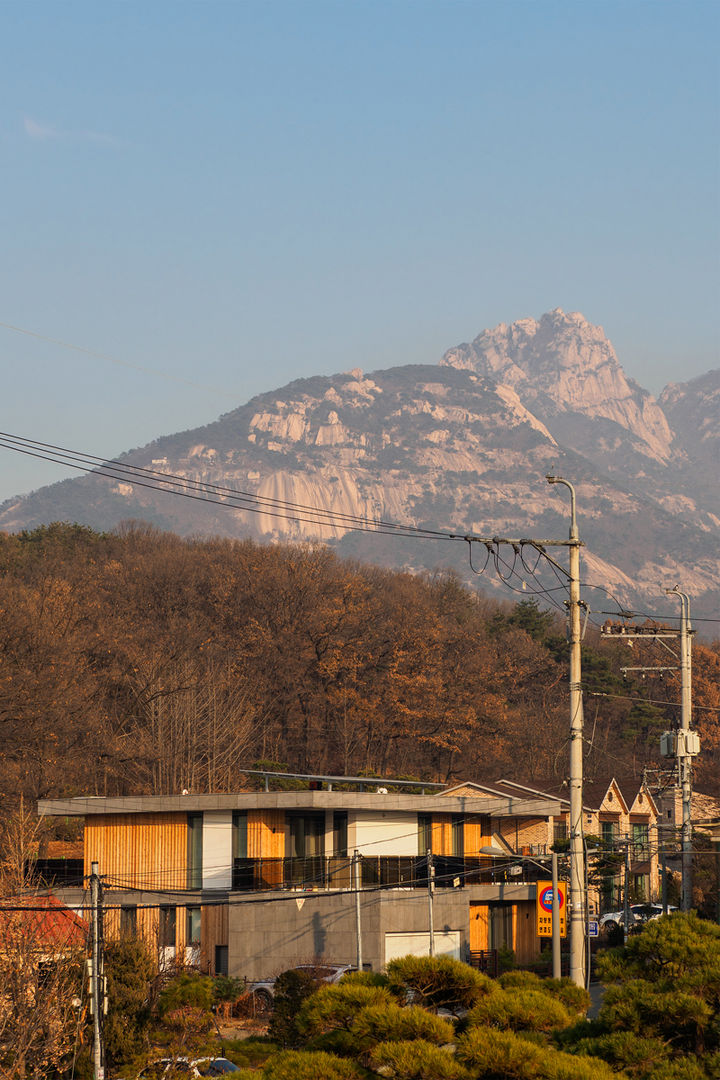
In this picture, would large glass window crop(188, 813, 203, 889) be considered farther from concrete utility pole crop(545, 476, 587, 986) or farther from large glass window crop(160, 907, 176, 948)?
concrete utility pole crop(545, 476, 587, 986)

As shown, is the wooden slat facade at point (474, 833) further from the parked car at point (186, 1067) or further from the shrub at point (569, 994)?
the shrub at point (569, 994)

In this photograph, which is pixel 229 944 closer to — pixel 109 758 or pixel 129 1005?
pixel 129 1005

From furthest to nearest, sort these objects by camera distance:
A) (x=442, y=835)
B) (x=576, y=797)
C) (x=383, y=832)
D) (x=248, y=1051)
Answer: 1. (x=442, y=835)
2. (x=383, y=832)
3. (x=248, y=1051)
4. (x=576, y=797)

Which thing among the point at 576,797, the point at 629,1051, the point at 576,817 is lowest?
the point at 629,1051

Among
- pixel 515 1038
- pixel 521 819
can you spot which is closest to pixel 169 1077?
pixel 515 1038

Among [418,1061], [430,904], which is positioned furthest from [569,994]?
[430,904]

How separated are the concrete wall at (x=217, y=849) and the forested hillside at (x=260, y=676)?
19028mm

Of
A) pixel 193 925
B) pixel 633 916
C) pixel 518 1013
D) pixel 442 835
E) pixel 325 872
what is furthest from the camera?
pixel 633 916

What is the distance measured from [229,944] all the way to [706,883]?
28.5 m

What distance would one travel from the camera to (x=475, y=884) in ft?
158

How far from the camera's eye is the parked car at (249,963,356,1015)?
37125 mm

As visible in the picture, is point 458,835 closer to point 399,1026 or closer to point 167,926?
point 167,926

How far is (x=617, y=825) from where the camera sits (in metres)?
68.1

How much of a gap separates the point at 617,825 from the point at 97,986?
4802 centimetres
